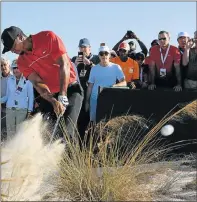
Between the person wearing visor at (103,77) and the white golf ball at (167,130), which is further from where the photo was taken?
the person wearing visor at (103,77)

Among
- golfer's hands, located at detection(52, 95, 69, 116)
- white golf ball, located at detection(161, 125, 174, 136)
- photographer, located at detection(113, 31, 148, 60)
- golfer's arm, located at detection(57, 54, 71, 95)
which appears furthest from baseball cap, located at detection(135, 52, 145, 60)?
golfer's hands, located at detection(52, 95, 69, 116)

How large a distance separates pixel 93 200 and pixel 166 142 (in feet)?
7.93

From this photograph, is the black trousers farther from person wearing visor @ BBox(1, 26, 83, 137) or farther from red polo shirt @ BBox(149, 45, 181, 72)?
red polo shirt @ BBox(149, 45, 181, 72)

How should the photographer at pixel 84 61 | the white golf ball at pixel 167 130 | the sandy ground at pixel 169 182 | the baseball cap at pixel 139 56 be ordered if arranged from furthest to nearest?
the baseball cap at pixel 139 56 < the photographer at pixel 84 61 < the white golf ball at pixel 167 130 < the sandy ground at pixel 169 182

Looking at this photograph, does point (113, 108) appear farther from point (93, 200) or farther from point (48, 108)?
point (93, 200)

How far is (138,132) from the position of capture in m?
5.75

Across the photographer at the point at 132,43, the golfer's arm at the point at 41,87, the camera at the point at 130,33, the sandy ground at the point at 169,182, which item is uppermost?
the camera at the point at 130,33

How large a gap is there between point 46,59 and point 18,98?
2358 mm

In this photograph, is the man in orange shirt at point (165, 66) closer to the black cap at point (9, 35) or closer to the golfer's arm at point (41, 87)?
the golfer's arm at point (41, 87)

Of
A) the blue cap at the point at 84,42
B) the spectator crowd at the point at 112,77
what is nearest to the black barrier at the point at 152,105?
the spectator crowd at the point at 112,77

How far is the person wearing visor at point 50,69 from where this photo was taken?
4.40 metres

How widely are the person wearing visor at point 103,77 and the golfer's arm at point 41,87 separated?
188 centimetres

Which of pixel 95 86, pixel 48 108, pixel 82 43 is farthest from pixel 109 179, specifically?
pixel 82 43

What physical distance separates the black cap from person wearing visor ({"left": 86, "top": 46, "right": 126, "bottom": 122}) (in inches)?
94.9
